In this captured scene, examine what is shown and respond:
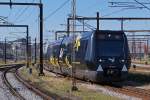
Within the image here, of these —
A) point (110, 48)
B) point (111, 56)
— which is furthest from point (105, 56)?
point (110, 48)

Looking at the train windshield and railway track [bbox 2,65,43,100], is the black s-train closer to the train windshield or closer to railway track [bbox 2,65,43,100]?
Answer: the train windshield

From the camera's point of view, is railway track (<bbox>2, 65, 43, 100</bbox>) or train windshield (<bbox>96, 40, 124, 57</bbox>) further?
train windshield (<bbox>96, 40, 124, 57</bbox>)

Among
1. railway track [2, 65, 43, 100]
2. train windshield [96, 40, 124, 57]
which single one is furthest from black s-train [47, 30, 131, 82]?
railway track [2, 65, 43, 100]

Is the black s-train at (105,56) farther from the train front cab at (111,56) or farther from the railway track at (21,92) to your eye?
the railway track at (21,92)

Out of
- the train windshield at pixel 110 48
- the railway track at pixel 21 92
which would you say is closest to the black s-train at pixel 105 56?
the train windshield at pixel 110 48

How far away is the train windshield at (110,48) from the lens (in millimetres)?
30266

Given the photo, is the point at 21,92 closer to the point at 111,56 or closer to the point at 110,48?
the point at 111,56

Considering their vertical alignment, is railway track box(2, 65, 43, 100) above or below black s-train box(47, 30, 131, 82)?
below

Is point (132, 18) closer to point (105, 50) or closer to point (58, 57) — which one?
point (58, 57)

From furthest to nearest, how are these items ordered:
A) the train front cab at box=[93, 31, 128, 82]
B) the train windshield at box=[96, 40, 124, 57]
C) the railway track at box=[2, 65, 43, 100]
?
the train windshield at box=[96, 40, 124, 57] < the train front cab at box=[93, 31, 128, 82] < the railway track at box=[2, 65, 43, 100]

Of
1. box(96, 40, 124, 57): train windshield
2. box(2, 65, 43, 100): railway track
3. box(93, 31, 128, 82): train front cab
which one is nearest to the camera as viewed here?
box(2, 65, 43, 100): railway track

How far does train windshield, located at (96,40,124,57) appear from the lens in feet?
99.3

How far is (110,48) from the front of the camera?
30594mm

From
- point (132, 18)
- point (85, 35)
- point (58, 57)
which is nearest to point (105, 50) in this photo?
point (85, 35)
